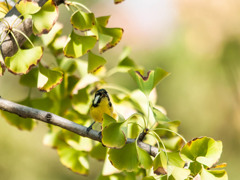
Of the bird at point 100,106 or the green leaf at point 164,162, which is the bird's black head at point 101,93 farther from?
the green leaf at point 164,162

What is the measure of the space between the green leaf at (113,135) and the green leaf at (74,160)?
8.3 inches

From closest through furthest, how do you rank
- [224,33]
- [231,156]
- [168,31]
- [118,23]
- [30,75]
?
[30,75], [231,156], [224,33], [168,31], [118,23]

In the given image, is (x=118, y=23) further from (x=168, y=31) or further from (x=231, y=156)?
(x=231, y=156)

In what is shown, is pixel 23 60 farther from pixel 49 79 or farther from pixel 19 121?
pixel 19 121

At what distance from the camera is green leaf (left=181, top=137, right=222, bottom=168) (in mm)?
463

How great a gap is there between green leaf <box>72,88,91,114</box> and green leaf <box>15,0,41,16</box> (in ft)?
0.66

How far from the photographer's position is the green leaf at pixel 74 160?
0.65 m

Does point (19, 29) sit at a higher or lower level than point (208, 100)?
higher

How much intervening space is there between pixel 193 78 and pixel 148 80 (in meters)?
1.66

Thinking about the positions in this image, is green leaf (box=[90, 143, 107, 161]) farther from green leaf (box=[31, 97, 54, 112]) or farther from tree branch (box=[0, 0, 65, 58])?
tree branch (box=[0, 0, 65, 58])

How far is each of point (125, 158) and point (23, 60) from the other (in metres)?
0.21

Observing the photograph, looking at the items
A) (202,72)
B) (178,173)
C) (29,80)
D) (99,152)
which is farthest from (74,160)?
(202,72)

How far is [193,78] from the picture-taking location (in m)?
2.12

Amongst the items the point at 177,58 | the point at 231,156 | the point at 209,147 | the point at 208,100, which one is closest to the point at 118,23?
the point at 177,58
